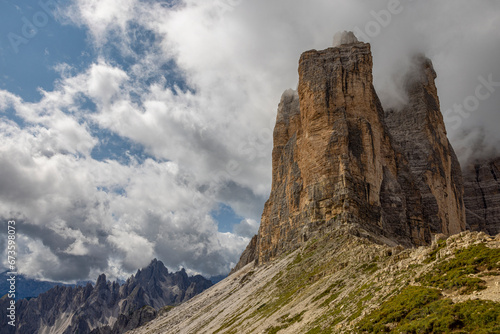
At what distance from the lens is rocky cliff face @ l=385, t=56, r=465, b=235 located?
400ft

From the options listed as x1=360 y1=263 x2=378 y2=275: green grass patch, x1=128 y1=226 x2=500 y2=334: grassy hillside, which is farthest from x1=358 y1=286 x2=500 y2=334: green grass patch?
x1=360 y1=263 x2=378 y2=275: green grass patch

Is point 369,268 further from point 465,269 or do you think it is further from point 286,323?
point 465,269

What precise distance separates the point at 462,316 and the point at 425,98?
139 m

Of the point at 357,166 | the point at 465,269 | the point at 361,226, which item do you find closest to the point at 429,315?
the point at 465,269

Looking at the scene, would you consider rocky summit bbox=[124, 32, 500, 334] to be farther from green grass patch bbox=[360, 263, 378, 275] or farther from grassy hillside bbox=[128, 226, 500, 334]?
green grass patch bbox=[360, 263, 378, 275]

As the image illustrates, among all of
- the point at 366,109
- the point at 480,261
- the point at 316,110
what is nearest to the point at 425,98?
the point at 366,109

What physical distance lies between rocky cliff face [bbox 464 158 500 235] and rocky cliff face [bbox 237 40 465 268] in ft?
131

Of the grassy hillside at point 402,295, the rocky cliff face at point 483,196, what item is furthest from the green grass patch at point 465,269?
the rocky cliff face at point 483,196

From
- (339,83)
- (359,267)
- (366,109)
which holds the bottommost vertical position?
(359,267)

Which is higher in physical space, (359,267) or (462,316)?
(359,267)

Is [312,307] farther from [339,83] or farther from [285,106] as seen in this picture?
[285,106]

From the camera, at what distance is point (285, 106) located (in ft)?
565

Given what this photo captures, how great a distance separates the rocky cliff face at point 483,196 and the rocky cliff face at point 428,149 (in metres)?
32.4

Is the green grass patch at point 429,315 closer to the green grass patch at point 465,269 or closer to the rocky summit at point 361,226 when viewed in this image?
the rocky summit at point 361,226
